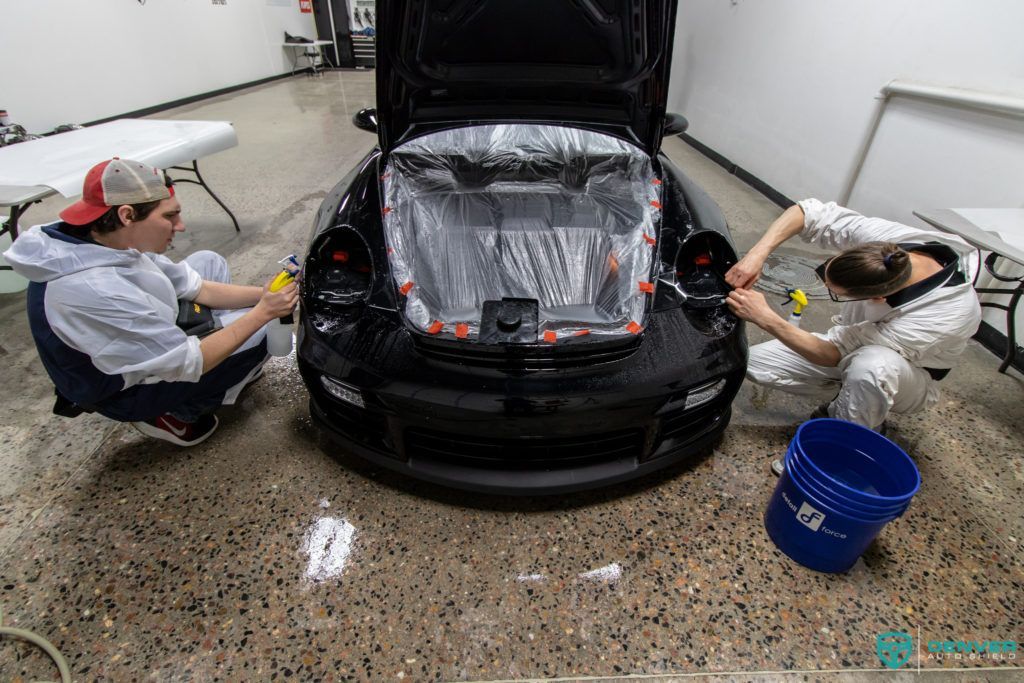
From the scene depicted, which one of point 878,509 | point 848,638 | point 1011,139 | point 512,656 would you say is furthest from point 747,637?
point 1011,139

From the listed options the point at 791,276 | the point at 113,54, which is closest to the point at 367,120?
the point at 791,276

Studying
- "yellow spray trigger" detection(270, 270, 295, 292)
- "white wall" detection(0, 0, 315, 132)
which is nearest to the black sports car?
"yellow spray trigger" detection(270, 270, 295, 292)

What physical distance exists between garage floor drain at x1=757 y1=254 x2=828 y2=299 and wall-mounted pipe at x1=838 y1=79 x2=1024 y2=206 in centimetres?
61

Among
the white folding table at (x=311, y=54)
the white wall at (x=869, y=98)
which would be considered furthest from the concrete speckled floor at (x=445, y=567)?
the white folding table at (x=311, y=54)

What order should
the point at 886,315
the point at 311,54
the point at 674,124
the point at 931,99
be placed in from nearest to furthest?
1. the point at 886,315
2. the point at 674,124
3. the point at 931,99
4. the point at 311,54

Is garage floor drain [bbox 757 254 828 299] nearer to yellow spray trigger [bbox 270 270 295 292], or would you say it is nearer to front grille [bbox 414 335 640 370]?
front grille [bbox 414 335 640 370]

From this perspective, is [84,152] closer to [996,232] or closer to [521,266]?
[521,266]

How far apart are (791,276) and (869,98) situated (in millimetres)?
1213

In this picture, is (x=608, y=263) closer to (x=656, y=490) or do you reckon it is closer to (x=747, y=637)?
(x=656, y=490)

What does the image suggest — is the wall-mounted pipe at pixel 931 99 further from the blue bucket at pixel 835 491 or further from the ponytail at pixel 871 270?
the blue bucket at pixel 835 491

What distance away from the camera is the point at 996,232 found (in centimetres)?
172

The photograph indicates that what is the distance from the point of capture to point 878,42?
9.28ft

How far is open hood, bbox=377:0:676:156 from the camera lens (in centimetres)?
161

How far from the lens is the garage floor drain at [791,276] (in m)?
2.59
